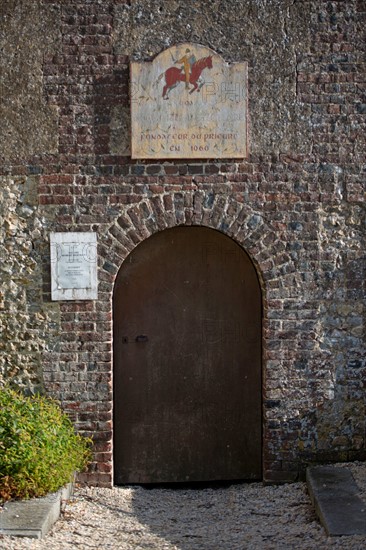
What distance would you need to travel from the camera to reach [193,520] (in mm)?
6723

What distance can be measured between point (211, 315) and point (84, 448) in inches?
65.5

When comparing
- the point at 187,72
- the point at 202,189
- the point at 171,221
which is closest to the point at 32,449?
the point at 171,221

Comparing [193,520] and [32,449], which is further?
[193,520]

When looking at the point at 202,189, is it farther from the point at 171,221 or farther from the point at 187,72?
the point at 187,72

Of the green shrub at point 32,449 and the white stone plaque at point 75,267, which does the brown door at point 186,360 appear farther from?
the green shrub at point 32,449

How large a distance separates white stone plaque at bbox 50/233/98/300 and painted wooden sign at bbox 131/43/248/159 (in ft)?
2.94

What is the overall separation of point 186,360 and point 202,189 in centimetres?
159

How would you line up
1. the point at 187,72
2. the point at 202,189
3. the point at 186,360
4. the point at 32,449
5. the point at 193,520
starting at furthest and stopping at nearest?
the point at 186,360
the point at 202,189
the point at 187,72
the point at 193,520
the point at 32,449

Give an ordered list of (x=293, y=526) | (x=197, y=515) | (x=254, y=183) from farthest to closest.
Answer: (x=254, y=183)
(x=197, y=515)
(x=293, y=526)

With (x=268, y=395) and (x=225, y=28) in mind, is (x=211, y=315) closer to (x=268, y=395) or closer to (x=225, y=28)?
(x=268, y=395)

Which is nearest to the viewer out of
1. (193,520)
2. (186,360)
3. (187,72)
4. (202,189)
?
(193,520)

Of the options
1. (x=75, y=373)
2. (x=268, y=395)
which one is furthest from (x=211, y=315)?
(x=75, y=373)

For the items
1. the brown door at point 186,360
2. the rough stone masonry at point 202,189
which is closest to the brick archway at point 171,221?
the rough stone masonry at point 202,189

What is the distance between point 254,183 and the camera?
7.30 metres
